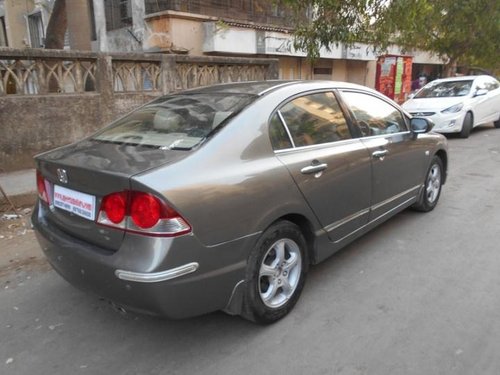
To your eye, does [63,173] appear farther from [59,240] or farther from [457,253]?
[457,253]

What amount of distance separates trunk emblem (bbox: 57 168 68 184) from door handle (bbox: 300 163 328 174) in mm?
1528

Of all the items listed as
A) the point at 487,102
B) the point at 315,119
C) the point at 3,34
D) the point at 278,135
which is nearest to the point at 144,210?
the point at 278,135

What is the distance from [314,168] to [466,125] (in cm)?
884

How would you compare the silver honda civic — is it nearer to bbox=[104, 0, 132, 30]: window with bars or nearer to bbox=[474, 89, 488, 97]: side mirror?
bbox=[474, 89, 488, 97]: side mirror

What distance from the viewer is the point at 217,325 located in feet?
9.59

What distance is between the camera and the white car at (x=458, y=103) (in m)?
10.2

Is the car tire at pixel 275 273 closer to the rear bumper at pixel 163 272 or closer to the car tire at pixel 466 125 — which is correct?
the rear bumper at pixel 163 272

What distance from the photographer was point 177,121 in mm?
3061

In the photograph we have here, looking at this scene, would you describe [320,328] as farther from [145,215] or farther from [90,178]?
[90,178]

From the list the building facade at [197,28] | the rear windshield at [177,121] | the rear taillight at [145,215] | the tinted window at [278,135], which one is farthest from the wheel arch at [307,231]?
the building facade at [197,28]

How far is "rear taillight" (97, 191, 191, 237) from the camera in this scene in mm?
2270

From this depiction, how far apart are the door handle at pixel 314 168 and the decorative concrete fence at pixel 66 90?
16.0 feet

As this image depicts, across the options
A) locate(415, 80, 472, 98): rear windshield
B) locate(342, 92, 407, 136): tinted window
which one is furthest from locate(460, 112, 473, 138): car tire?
locate(342, 92, 407, 136): tinted window

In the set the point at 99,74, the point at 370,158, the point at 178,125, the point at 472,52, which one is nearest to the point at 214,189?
the point at 178,125
